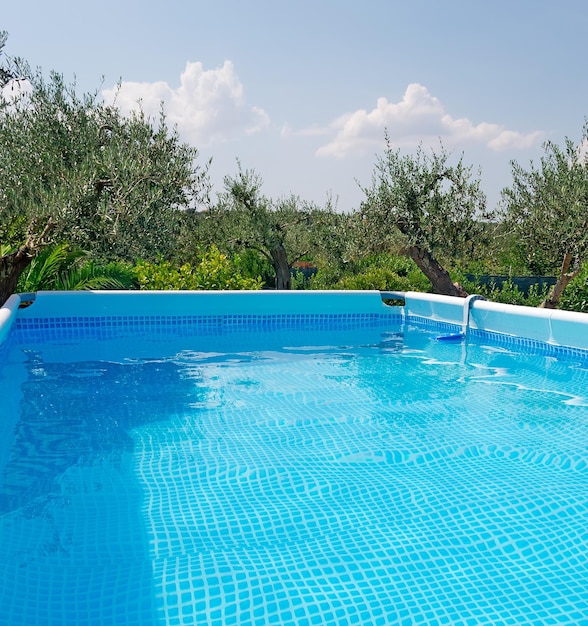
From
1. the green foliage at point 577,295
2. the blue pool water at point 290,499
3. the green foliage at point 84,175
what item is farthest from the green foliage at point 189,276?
the green foliage at point 577,295

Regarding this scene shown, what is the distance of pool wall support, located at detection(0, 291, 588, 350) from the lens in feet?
26.5

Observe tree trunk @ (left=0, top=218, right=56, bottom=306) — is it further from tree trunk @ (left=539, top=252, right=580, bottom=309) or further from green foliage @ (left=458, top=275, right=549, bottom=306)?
green foliage @ (left=458, top=275, right=549, bottom=306)

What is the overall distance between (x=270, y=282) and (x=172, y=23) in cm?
701

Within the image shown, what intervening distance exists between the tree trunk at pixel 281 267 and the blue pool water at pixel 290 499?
8.40m

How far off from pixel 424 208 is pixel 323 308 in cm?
285

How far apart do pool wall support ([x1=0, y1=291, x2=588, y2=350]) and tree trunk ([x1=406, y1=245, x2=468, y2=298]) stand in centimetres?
101

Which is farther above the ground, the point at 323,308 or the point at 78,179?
the point at 78,179

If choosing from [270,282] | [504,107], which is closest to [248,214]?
[270,282]

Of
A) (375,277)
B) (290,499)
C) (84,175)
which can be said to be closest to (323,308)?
(375,277)

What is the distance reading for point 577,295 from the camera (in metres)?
11.5

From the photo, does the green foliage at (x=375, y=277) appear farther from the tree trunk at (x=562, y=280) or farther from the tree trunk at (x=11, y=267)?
the tree trunk at (x=11, y=267)

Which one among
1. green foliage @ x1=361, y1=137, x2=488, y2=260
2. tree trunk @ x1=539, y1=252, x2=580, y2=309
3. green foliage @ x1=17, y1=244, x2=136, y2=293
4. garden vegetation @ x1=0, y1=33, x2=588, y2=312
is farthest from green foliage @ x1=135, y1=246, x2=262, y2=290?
tree trunk @ x1=539, y1=252, x2=580, y2=309

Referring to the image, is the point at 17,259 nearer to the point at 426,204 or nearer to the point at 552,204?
the point at 426,204

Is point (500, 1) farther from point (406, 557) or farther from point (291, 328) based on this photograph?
point (406, 557)
